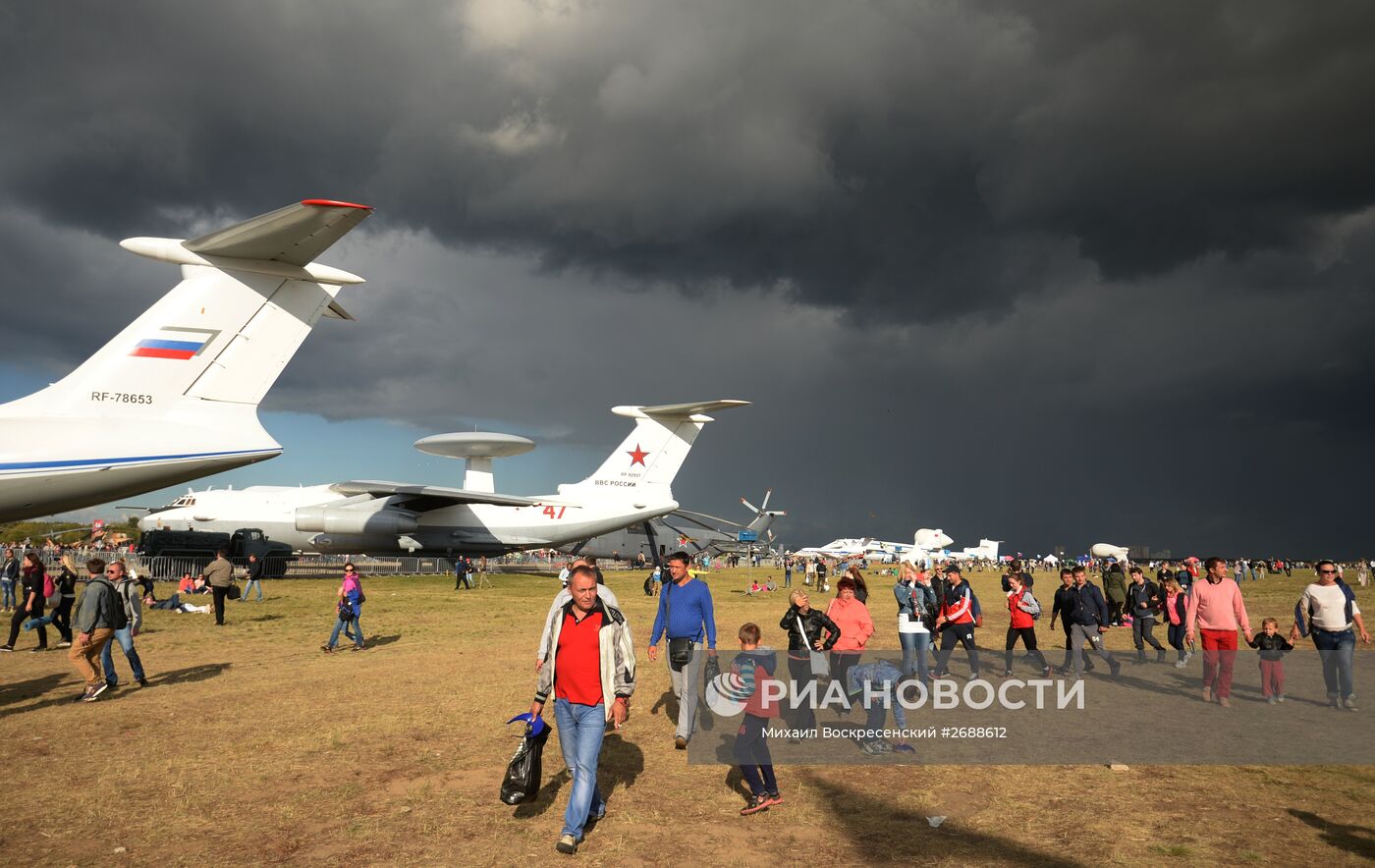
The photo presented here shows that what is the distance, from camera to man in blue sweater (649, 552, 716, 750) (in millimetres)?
7438

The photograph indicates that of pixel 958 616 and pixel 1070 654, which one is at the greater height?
pixel 958 616

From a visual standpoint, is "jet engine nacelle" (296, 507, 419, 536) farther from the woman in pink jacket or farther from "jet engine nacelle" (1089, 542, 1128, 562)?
"jet engine nacelle" (1089, 542, 1128, 562)

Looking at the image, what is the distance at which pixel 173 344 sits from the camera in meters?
9.48

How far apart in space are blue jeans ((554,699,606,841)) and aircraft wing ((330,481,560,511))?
28.0m

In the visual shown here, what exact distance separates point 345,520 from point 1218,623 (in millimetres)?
32745

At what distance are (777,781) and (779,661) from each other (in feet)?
9.67

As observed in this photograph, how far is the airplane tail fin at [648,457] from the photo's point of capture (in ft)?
115

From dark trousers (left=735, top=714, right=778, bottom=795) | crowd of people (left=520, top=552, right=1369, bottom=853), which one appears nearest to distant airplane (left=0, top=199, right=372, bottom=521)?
crowd of people (left=520, top=552, right=1369, bottom=853)

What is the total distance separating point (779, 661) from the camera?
30.8ft

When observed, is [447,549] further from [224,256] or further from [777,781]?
[777,781]

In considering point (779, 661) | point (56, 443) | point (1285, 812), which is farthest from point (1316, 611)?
point (56, 443)

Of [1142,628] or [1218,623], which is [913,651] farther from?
[1142,628]

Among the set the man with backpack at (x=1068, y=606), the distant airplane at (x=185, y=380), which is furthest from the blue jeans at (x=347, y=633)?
the man with backpack at (x=1068, y=606)

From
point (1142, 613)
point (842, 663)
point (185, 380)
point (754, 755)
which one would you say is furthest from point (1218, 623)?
point (185, 380)
